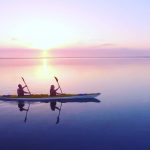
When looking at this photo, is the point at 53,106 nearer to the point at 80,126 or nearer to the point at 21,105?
the point at 21,105

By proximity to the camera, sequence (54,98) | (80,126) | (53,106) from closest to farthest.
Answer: (80,126) → (53,106) → (54,98)

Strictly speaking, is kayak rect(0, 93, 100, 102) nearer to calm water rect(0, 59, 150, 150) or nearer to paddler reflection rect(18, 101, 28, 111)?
paddler reflection rect(18, 101, 28, 111)

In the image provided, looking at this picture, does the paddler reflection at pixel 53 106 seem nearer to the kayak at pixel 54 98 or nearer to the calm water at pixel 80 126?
the calm water at pixel 80 126

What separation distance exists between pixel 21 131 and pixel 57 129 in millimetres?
2969

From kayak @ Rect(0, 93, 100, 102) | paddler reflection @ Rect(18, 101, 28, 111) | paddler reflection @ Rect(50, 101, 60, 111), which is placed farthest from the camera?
kayak @ Rect(0, 93, 100, 102)

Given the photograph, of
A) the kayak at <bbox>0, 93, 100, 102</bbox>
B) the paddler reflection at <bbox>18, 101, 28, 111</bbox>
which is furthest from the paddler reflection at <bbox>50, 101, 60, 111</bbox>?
the paddler reflection at <bbox>18, 101, 28, 111</bbox>

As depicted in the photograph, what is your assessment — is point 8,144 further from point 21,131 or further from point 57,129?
point 57,129

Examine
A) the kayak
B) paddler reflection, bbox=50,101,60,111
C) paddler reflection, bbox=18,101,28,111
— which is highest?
the kayak

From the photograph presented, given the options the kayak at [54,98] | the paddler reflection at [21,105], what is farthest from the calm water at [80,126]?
the kayak at [54,98]

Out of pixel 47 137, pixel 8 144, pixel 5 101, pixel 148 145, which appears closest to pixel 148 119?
pixel 148 145

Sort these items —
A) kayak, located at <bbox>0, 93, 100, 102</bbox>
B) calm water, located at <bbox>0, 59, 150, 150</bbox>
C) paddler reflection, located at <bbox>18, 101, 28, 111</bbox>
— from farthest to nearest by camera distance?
kayak, located at <bbox>0, 93, 100, 102</bbox>, paddler reflection, located at <bbox>18, 101, 28, 111</bbox>, calm water, located at <bbox>0, 59, 150, 150</bbox>

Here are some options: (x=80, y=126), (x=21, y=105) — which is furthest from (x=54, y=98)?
(x=80, y=126)

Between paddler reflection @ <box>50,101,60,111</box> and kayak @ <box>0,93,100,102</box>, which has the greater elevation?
kayak @ <box>0,93,100,102</box>

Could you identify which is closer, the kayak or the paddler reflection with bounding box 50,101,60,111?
the paddler reflection with bounding box 50,101,60,111
